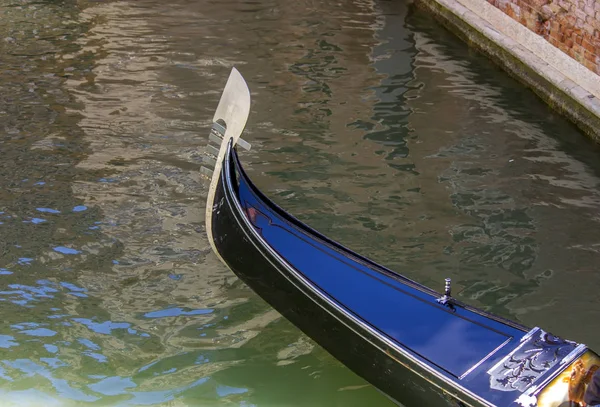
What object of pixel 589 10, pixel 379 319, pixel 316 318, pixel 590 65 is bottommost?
pixel 316 318

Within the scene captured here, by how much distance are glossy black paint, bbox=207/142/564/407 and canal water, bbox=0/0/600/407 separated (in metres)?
0.31

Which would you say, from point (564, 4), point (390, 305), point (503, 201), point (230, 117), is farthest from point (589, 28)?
point (390, 305)

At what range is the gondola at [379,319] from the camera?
2.76 metres

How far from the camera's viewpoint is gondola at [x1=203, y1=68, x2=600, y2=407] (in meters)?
2.76

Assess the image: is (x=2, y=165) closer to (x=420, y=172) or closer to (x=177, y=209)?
(x=177, y=209)

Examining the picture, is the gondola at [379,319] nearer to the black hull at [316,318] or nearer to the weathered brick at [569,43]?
the black hull at [316,318]

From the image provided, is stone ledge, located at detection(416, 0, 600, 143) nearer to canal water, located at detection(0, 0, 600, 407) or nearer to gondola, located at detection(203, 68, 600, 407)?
canal water, located at detection(0, 0, 600, 407)

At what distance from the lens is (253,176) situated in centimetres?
509

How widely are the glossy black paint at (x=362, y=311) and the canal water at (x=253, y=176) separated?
312 mm

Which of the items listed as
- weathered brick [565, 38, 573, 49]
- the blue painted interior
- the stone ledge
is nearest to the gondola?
the blue painted interior

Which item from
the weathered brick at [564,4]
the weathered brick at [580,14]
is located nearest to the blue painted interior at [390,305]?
the weathered brick at [580,14]

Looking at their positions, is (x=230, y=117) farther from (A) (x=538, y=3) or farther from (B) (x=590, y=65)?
(A) (x=538, y=3)

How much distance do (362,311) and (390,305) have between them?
10 centimetres

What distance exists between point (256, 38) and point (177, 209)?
2887 millimetres
